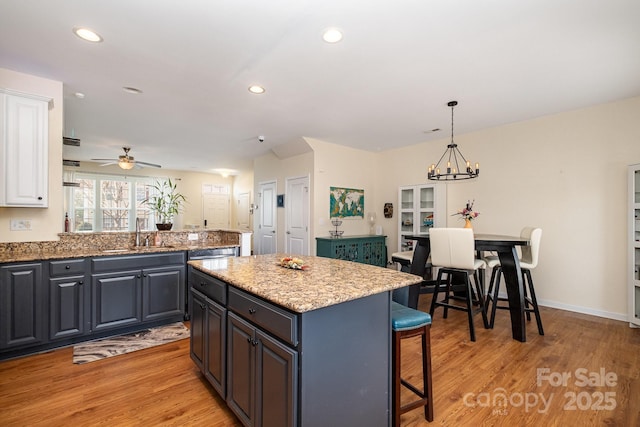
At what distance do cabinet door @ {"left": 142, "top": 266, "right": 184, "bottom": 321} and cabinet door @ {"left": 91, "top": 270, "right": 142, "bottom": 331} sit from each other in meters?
0.06

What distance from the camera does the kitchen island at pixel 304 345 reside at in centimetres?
130

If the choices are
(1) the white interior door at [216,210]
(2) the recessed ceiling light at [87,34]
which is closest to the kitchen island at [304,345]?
(2) the recessed ceiling light at [87,34]

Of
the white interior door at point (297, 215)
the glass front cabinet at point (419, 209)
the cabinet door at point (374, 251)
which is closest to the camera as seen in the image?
the glass front cabinet at point (419, 209)

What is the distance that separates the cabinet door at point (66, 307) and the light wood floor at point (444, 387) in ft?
0.61

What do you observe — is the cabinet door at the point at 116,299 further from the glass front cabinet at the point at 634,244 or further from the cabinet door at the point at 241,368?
the glass front cabinet at the point at 634,244

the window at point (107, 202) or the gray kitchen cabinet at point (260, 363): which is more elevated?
the window at point (107, 202)

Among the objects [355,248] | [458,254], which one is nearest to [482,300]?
[458,254]

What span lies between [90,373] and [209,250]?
5.18 feet

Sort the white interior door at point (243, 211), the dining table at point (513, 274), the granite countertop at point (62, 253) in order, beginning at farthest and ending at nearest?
the white interior door at point (243, 211) → the dining table at point (513, 274) → the granite countertop at point (62, 253)

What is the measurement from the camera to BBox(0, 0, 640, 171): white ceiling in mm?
2018

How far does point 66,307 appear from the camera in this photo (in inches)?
108

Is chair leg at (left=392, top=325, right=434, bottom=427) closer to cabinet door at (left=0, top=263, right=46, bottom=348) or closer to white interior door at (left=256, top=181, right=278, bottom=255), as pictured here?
cabinet door at (left=0, top=263, right=46, bottom=348)

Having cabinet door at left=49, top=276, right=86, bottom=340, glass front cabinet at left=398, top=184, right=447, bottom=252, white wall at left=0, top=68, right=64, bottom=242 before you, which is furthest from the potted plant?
glass front cabinet at left=398, top=184, right=447, bottom=252

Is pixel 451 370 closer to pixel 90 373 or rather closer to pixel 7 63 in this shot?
pixel 90 373
